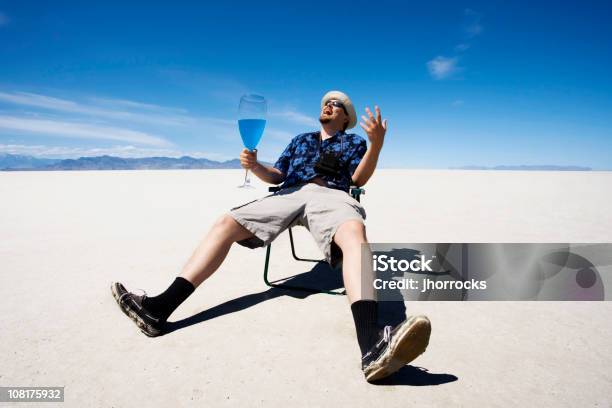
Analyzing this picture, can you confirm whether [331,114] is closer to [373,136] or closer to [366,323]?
[373,136]

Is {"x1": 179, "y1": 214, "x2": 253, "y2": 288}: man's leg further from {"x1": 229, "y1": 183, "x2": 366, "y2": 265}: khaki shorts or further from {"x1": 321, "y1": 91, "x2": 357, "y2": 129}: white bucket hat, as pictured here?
{"x1": 321, "y1": 91, "x2": 357, "y2": 129}: white bucket hat

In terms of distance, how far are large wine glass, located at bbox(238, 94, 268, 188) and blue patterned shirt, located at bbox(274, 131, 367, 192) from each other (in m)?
0.68

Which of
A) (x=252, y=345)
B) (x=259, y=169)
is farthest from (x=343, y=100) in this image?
(x=252, y=345)

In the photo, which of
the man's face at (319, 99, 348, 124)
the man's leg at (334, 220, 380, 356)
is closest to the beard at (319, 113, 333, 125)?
the man's face at (319, 99, 348, 124)

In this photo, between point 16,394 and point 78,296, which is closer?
point 16,394

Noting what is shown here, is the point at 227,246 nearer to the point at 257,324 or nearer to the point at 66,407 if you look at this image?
the point at 257,324

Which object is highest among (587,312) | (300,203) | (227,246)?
(300,203)

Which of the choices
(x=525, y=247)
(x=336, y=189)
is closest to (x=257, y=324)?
(x=336, y=189)

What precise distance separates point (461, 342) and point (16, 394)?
2449mm

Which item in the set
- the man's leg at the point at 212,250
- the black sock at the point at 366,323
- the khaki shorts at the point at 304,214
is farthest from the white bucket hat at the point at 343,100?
the black sock at the point at 366,323

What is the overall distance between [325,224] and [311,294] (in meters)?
0.84

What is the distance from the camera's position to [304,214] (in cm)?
274

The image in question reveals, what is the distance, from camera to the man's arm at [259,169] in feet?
8.45

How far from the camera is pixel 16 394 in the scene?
1.67 meters
